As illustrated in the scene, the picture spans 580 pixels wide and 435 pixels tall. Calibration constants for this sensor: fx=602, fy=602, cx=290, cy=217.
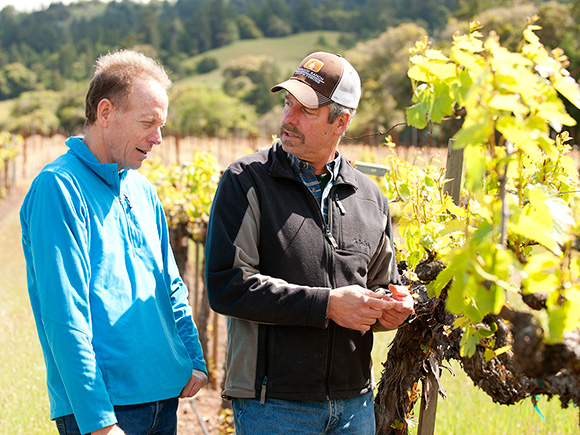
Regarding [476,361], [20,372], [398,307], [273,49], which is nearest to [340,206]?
[398,307]

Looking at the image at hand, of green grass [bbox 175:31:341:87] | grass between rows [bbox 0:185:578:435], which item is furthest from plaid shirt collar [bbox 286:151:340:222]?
green grass [bbox 175:31:341:87]

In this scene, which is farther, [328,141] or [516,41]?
[516,41]

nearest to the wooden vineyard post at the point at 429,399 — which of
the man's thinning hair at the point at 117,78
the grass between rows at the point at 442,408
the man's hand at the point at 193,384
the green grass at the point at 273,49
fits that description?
the man's hand at the point at 193,384

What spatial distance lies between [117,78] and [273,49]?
119 m

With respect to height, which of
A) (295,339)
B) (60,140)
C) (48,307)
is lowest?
(60,140)

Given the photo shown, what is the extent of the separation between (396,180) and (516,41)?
112 feet

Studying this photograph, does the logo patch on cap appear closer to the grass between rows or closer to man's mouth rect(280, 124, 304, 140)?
man's mouth rect(280, 124, 304, 140)

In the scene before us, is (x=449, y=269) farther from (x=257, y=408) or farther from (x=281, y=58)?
(x=281, y=58)

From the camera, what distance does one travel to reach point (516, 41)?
33.2 metres

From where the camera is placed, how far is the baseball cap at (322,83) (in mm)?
2486

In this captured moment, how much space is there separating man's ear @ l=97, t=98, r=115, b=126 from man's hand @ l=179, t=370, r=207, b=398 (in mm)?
1089

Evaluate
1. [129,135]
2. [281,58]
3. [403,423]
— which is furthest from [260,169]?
[281,58]

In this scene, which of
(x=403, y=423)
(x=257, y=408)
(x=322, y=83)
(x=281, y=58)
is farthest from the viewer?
(x=281, y=58)

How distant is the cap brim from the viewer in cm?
246
